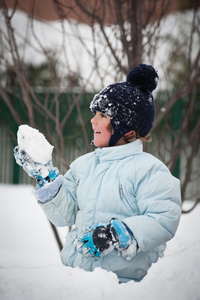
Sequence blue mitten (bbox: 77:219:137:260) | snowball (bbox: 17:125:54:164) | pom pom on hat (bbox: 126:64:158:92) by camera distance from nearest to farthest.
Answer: blue mitten (bbox: 77:219:137:260), snowball (bbox: 17:125:54:164), pom pom on hat (bbox: 126:64:158:92)

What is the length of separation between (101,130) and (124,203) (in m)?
0.38

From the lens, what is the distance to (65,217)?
1784 mm

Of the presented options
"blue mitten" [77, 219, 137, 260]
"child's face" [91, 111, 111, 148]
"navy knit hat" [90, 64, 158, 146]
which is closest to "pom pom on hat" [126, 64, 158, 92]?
"navy knit hat" [90, 64, 158, 146]

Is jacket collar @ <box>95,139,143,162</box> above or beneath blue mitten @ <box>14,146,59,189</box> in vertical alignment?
above

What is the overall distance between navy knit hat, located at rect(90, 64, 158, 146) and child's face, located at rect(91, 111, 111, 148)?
2cm

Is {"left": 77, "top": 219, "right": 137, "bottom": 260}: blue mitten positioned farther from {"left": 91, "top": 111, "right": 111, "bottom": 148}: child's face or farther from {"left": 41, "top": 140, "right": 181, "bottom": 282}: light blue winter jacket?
{"left": 91, "top": 111, "right": 111, "bottom": 148}: child's face

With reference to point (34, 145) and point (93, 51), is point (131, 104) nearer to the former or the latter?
point (34, 145)

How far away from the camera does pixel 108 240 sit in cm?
149

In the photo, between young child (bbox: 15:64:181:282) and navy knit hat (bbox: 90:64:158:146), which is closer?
young child (bbox: 15:64:181:282)

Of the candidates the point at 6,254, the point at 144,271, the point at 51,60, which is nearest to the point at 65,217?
the point at 144,271

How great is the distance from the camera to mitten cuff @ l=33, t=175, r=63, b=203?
1.67 m

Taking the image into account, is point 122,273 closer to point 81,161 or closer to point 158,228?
point 158,228

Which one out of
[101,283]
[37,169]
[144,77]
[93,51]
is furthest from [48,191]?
[93,51]

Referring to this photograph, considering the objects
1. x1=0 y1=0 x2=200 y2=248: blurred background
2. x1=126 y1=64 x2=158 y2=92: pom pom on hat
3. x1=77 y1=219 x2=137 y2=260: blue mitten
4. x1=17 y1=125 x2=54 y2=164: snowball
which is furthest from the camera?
x1=0 y1=0 x2=200 y2=248: blurred background
